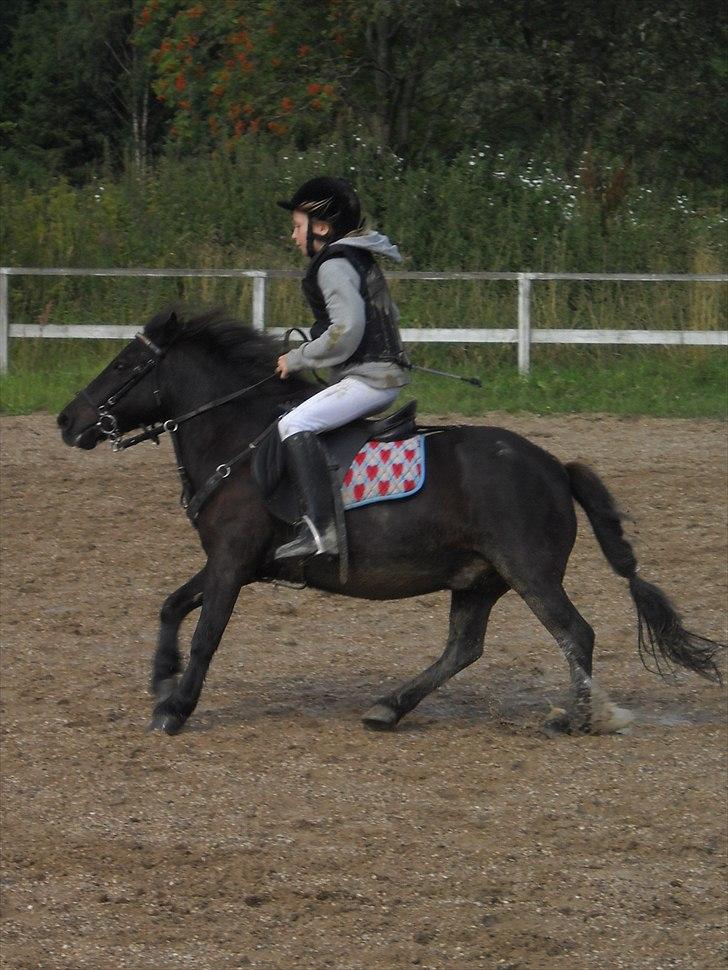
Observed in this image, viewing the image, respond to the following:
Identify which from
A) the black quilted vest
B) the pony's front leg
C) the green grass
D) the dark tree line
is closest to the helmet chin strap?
the black quilted vest

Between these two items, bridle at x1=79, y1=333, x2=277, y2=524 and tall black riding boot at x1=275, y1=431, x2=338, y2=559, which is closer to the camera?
tall black riding boot at x1=275, y1=431, x2=338, y2=559

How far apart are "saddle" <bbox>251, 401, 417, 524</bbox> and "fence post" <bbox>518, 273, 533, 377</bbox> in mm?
8993

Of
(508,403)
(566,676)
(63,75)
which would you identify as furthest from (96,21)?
(566,676)

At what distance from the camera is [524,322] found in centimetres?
1572

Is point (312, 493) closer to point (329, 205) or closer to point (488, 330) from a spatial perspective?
point (329, 205)

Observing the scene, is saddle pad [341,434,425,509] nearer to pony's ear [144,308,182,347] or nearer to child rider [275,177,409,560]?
child rider [275,177,409,560]

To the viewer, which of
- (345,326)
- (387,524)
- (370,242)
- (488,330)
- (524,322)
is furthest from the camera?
(488,330)

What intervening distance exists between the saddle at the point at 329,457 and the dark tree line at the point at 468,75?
16441mm

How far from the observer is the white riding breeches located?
668cm

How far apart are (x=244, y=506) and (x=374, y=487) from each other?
597 mm

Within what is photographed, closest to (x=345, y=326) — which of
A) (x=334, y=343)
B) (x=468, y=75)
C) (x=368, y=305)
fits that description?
(x=334, y=343)

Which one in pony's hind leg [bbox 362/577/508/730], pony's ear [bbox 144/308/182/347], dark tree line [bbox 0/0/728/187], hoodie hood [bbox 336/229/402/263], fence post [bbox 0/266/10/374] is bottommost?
pony's hind leg [bbox 362/577/508/730]

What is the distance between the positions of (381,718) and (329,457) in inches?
47.3

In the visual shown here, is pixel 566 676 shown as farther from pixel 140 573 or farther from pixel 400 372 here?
pixel 140 573
